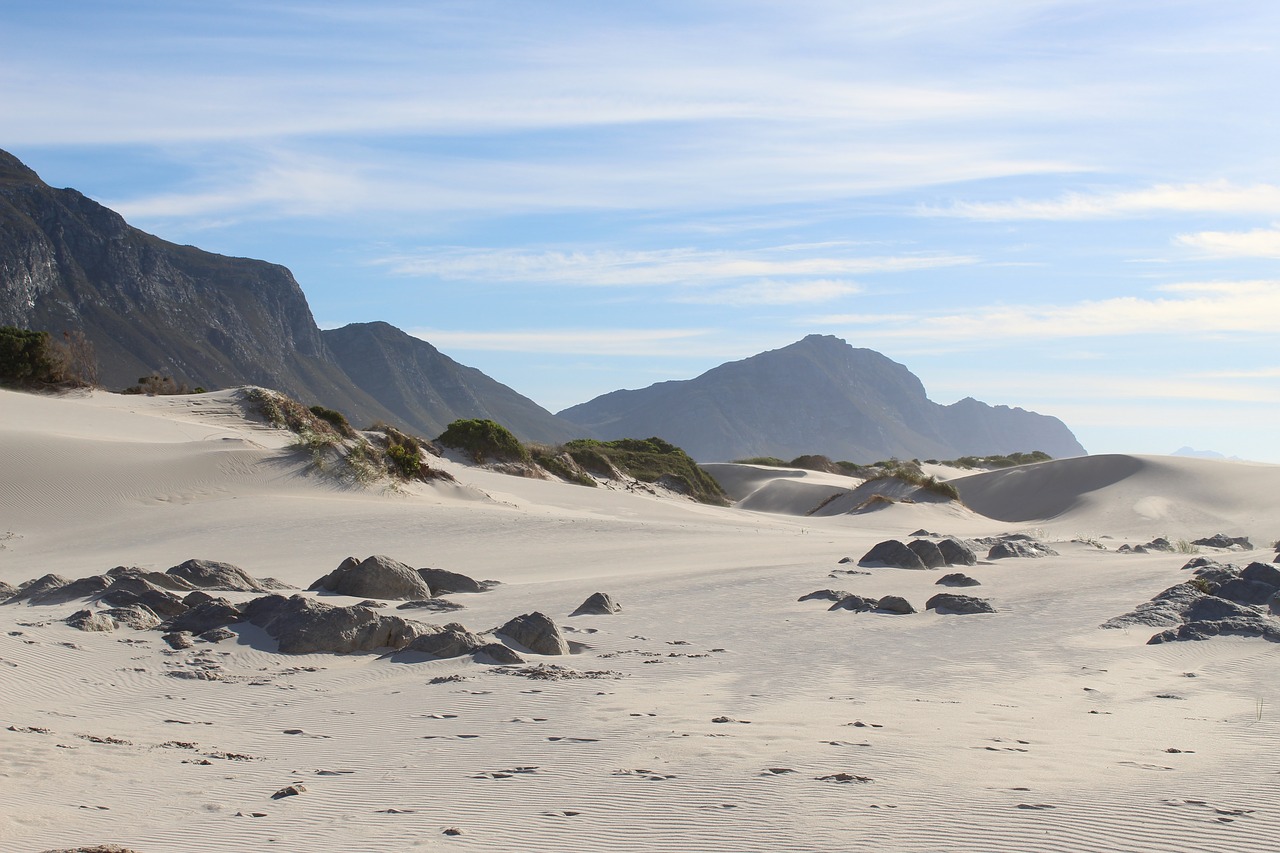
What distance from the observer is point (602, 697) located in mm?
8367

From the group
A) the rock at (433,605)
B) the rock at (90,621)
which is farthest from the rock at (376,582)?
the rock at (90,621)

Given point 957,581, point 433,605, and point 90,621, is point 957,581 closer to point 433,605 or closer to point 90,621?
point 433,605

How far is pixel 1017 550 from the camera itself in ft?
65.5

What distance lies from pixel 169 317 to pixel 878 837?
106533 mm

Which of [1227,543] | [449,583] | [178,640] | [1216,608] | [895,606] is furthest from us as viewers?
[1227,543]

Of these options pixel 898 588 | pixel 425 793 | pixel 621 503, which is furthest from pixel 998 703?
pixel 621 503

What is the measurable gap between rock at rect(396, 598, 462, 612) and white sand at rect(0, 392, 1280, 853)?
1.05ft

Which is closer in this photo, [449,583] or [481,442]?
[449,583]

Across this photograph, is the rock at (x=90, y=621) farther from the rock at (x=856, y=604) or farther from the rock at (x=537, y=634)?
the rock at (x=856, y=604)

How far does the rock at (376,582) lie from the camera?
13.9 metres

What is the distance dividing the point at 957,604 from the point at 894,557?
200 inches

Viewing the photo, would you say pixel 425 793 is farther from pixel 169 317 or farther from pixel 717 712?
pixel 169 317

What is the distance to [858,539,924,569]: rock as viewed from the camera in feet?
58.1

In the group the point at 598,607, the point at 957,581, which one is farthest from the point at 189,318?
the point at 957,581
